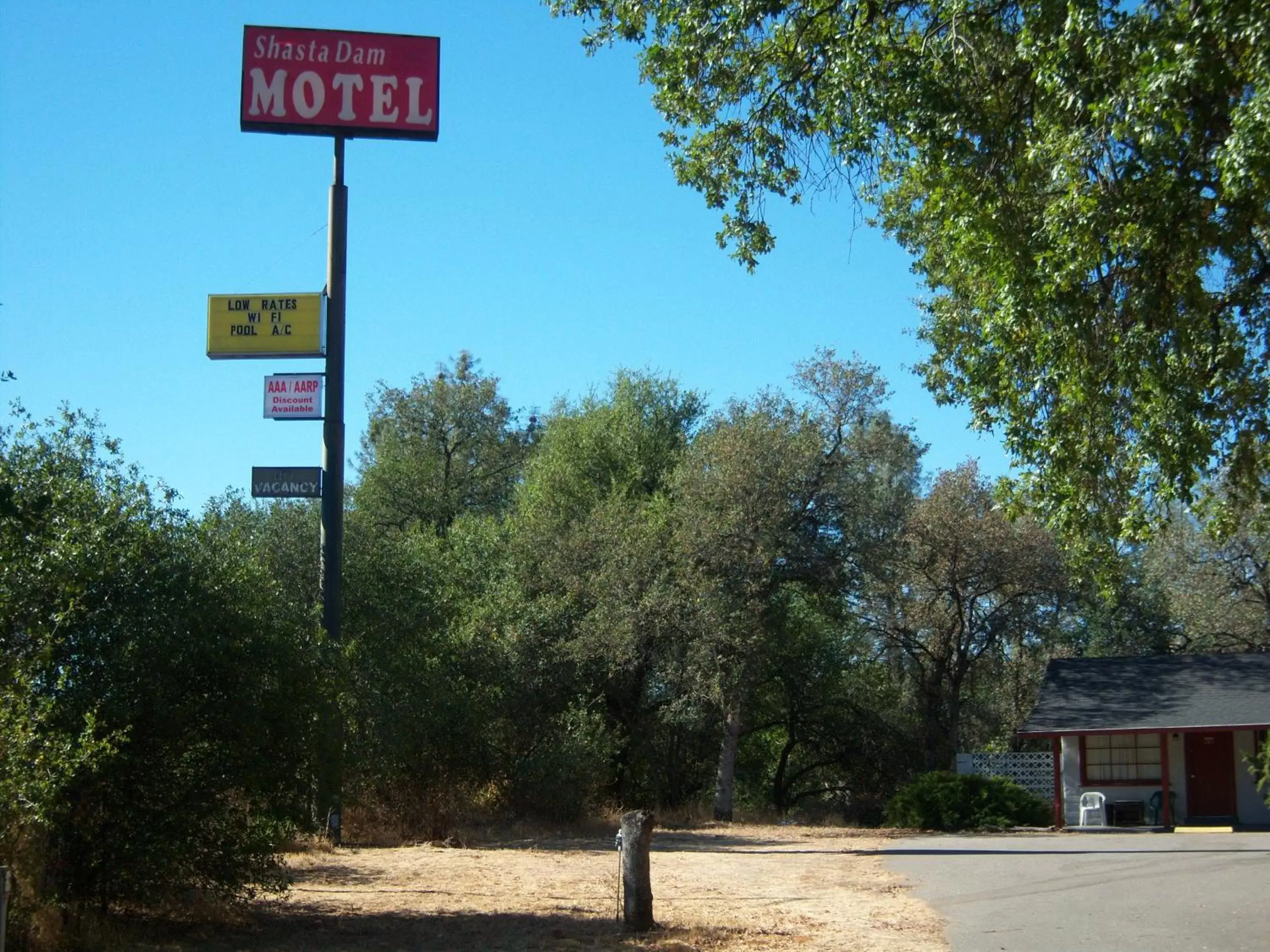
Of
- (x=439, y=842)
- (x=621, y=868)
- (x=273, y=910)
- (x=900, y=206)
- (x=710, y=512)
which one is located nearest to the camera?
(x=621, y=868)

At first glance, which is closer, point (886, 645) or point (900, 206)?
point (900, 206)

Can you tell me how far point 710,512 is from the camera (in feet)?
89.7

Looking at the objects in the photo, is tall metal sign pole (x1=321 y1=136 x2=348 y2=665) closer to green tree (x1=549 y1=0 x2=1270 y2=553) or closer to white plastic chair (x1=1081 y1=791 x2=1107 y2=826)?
green tree (x1=549 y1=0 x2=1270 y2=553)

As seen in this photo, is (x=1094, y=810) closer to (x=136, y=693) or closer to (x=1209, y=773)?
(x=1209, y=773)

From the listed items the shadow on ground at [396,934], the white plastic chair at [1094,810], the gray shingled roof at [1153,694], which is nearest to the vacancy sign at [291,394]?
the shadow on ground at [396,934]

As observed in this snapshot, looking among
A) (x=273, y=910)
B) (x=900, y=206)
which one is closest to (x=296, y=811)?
(x=273, y=910)

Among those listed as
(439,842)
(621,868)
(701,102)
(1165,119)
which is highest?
(701,102)

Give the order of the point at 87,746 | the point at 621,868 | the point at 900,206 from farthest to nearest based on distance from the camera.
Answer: the point at 900,206, the point at 621,868, the point at 87,746

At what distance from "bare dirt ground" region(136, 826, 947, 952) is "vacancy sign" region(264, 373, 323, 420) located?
6690 mm

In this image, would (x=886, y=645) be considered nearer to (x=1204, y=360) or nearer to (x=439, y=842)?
(x=439, y=842)

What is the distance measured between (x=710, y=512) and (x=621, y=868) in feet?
54.2

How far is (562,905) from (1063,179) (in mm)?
8484

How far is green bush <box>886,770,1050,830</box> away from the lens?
26.7 m

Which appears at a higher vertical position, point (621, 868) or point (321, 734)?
point (321, 734)
